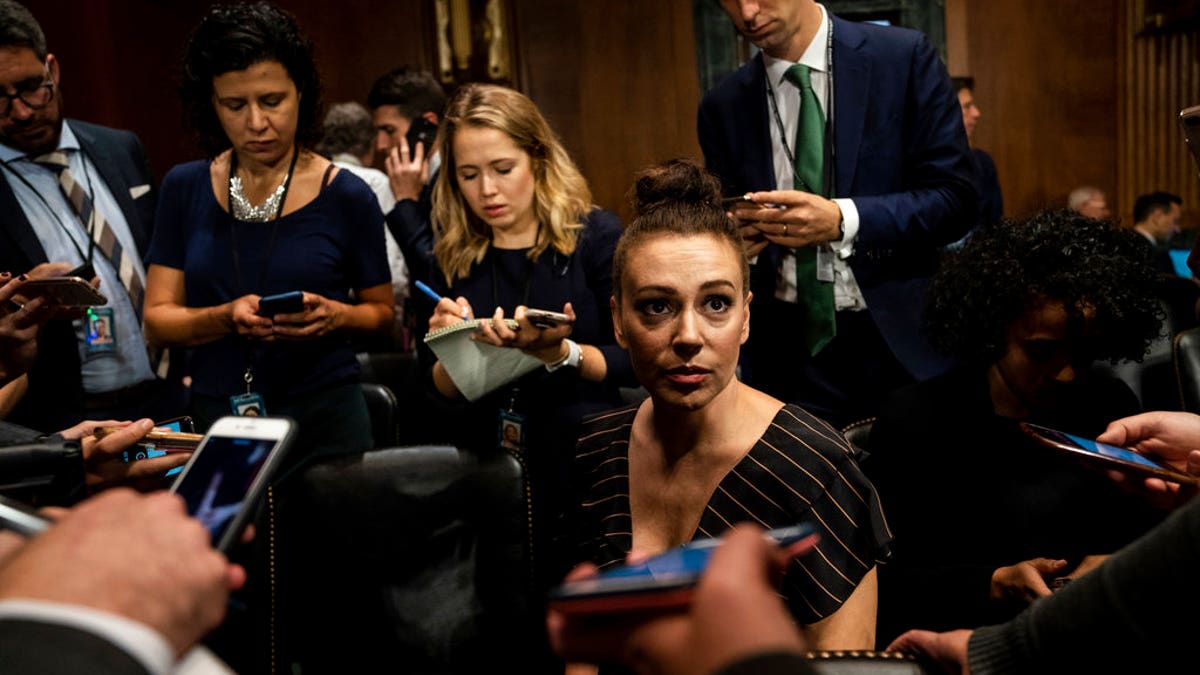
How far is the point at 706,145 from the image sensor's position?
265 centimetres

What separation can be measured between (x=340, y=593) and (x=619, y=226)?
1100 millimetres

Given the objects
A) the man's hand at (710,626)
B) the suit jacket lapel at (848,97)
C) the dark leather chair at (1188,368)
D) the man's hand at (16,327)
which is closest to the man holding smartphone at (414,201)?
the man's hand at (16,327)

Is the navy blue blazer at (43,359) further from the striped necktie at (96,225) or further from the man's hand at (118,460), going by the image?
the man's hand at (118,460)

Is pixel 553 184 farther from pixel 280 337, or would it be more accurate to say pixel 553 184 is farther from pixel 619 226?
pixel 280 337

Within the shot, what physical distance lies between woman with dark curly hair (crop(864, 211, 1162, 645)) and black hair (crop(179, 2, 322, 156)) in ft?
5.39

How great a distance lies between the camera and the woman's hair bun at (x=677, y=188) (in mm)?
1883

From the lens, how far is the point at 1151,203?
6.35 m

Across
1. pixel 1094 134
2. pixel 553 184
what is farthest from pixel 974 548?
pixel 1094 134

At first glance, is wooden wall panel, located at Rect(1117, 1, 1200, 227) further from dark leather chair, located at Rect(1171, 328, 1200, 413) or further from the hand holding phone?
the hand holding phone

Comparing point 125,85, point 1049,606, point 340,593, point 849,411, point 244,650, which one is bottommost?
point 244,650

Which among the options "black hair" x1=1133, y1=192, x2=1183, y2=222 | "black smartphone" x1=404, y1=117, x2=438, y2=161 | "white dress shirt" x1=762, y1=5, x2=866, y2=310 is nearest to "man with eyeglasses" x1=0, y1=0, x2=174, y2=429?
"black smartphone" x1=404, y1=117, x2=438, y2=161

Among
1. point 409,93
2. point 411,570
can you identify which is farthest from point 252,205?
point 409,93

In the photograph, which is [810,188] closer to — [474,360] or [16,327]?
[474,360]

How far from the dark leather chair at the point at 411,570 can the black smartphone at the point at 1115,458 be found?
3.38 feet
